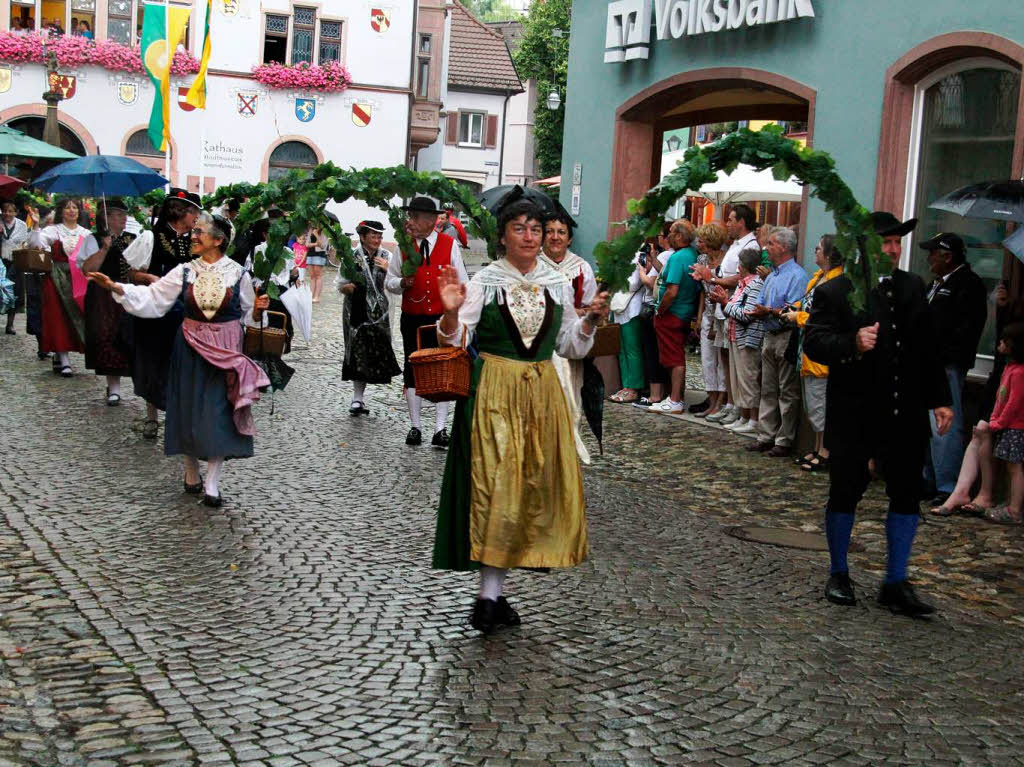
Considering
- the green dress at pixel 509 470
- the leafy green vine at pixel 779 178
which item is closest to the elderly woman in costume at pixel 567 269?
the leafy green vine at pixel 779 178

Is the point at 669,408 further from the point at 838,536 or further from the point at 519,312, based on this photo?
the point at 519,312

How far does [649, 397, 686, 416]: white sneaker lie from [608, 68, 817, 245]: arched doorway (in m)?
2.40

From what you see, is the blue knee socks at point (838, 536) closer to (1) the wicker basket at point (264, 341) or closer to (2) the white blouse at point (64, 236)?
(1) the wicker basket at point (264, 341)

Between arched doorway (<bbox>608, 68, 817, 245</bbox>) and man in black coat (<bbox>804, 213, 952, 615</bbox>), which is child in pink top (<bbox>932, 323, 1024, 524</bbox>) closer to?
man in black coat (<bbox>804, 213, 952, 615</bbox>)

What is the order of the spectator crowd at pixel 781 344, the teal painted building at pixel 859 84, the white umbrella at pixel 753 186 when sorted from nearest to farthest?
the spectator crowd at pixel 781 344 → the teal painted building at pixel 859 84 → the white umbrella at pixel 753 186

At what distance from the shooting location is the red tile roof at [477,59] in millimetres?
60688

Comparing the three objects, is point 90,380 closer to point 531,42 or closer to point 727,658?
point 727,658

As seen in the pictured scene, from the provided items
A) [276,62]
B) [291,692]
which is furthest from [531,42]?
[291,692]

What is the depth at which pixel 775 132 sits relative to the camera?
6117 mm

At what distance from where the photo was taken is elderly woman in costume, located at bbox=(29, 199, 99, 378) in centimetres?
1382

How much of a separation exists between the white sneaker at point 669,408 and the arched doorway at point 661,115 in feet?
7.88

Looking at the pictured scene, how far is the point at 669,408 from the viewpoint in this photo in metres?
13.2

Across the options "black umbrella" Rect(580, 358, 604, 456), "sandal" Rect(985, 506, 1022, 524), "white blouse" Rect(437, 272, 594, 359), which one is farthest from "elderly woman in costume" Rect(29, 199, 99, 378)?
"sandal" Rect(985, 506, 1022, 524)

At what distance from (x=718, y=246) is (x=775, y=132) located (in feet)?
21.3
